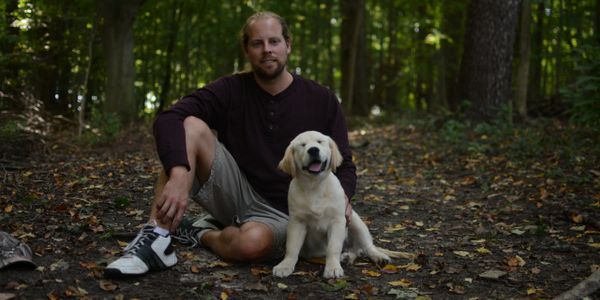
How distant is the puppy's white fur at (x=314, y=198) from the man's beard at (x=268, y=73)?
0.58 meters

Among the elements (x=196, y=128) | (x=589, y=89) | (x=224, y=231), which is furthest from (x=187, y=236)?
(x=589, y=89)

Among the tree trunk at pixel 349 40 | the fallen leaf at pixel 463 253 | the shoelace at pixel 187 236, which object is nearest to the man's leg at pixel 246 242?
the shoelace at pixel 187 236

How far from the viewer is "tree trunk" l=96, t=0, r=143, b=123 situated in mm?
11062

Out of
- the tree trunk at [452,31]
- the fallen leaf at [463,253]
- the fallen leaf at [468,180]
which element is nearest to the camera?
the fallen leaf at [463,253]

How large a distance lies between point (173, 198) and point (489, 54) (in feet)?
26.5

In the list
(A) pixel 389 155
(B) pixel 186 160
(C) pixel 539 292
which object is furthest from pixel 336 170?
(A) pixel 389 155

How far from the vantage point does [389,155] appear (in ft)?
31.3

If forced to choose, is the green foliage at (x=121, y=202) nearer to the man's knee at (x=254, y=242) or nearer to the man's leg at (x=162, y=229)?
the man's leg at (x=162, y=229)

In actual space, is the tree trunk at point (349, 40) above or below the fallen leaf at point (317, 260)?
above

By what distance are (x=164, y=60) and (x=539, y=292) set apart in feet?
59.4

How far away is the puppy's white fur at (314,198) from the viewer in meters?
3.60

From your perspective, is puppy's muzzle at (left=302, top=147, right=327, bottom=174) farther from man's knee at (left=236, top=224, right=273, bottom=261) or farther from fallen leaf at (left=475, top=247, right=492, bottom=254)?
fallen leaf at (left=475, top=247, right=492, bottom=254)

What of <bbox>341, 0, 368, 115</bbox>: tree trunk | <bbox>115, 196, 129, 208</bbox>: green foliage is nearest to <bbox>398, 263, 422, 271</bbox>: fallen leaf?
<bbox>115, 196, 129, 208</bbox>: green foliage

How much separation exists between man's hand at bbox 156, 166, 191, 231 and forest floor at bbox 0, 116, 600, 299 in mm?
382
